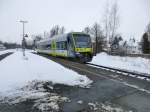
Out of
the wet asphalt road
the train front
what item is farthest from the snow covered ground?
the wet asphalt road

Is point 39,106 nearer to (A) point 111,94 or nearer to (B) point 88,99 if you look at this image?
(B) point 88,99

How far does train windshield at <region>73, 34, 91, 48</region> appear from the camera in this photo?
23.8m

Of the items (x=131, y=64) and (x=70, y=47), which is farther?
(x=70, y=47)

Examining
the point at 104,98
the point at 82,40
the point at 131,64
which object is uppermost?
the point at 82,40

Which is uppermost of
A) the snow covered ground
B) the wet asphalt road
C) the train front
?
the train front

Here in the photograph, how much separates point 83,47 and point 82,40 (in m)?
1.01

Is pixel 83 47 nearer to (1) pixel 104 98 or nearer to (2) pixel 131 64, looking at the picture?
(2) pixel 131 64

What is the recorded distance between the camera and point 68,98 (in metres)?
7.28

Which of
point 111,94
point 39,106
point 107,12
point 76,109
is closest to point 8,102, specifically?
point 39,106

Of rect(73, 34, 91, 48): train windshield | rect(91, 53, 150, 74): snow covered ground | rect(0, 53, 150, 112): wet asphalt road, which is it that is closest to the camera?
rect(0, 53, 150, 112): wet asphalt road

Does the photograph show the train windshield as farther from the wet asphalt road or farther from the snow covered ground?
the wet asphalt road

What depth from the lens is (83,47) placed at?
2388cm

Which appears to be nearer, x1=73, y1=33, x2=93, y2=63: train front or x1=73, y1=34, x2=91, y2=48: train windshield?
x1=73, y1=33, x2=93, y2=63: train front

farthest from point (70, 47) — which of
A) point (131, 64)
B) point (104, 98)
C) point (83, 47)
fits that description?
point (104, 98)
